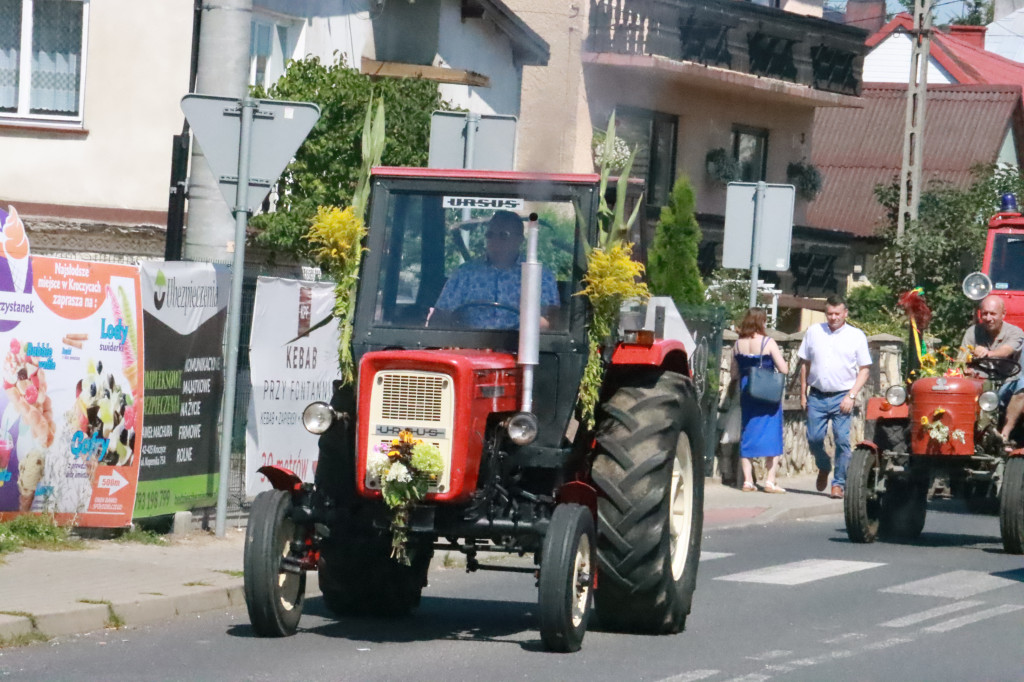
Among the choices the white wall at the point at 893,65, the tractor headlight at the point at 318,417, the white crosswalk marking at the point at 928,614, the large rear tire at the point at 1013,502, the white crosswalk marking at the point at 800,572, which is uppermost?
the white wall at the point at 893,65

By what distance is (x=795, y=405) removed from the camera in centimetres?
1917

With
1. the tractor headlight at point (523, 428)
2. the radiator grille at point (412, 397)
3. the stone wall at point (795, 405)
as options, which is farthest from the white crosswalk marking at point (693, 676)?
the stone wall at point (795, 405)

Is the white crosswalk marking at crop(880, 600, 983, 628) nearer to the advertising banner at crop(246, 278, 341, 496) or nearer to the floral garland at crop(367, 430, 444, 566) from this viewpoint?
the floral garland at crop(367, 430, 444, 566)

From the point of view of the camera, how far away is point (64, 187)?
56.7 feet

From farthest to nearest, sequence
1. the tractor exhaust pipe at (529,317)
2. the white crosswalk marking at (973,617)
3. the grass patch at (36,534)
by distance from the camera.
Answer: the grass patch at (36,534) → the white crosswalk marking at (973,617) → the tractor exhaust pipe at (529,317)

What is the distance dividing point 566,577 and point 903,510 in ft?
22.7

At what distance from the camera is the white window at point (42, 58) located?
17250mm

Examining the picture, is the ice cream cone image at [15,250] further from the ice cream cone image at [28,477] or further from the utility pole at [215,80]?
the utility pole at [215,80]

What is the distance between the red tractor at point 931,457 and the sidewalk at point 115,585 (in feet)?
12.5

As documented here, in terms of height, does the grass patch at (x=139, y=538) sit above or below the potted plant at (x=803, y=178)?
below

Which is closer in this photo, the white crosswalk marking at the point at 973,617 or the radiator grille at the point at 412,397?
the radiator grille at the point at 412,397

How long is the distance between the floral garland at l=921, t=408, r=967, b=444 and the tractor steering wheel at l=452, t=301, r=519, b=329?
5832 millimetres

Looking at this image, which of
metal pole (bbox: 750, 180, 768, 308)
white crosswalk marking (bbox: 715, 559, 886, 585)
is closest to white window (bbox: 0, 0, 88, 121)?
metal pole (bbox: 750, 180, 768, 308)

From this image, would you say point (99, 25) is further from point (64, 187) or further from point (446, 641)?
point (446, 641)
